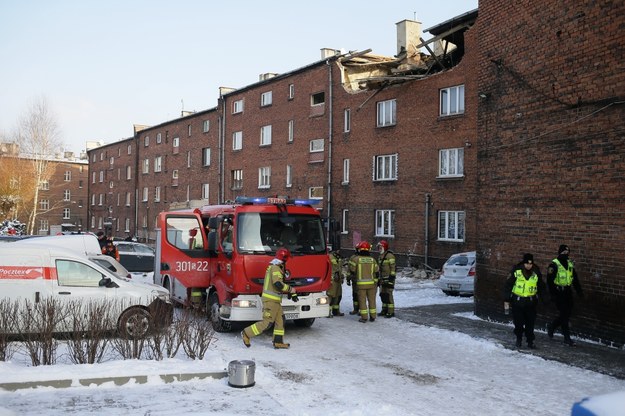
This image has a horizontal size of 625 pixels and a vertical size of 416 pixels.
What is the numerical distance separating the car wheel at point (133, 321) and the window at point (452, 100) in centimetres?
1704

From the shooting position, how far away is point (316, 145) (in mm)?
31828

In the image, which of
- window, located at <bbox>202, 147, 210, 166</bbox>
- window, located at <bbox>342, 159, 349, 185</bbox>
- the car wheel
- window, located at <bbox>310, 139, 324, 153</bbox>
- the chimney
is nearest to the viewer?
the car wheel

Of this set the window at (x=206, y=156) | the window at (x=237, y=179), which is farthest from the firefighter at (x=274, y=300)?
the window at (x=206, y=156)

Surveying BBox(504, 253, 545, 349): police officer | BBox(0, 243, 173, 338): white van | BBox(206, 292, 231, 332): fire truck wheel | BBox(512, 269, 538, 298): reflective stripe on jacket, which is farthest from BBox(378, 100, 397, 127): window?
BBox(0, 243, 173, 338): white van

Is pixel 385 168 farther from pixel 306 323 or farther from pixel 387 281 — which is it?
pixel 306 323

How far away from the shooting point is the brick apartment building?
10453mm

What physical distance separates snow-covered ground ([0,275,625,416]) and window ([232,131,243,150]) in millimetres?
29255

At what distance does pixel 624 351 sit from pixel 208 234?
8293 mm

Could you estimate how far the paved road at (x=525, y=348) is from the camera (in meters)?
9.22

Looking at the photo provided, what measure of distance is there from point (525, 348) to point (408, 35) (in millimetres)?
21242

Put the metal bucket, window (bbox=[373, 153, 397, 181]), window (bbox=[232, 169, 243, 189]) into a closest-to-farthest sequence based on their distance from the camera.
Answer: the metal bucket < window (bbox=[373, 153, 397, 181]) < window (bbox=[232, 169, 243, 189])

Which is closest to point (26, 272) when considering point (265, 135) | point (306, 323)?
point (306, 323)

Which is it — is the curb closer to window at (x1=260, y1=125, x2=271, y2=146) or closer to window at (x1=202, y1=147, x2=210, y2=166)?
window at (x1=260, y1=125, x2=271, y2=146)

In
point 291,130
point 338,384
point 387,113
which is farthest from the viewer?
point 291,130
